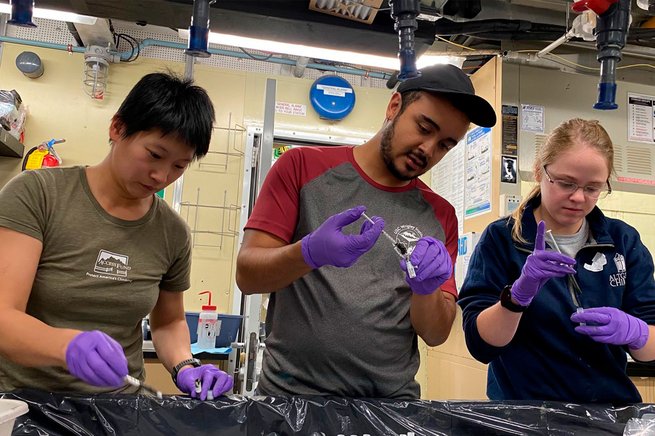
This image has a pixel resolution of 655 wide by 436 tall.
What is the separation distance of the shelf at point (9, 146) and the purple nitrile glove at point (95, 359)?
283 centimetres

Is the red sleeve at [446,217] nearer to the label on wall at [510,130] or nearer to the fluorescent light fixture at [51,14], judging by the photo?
the fluorescent light fixture at [51,14]

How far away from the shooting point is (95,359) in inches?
33.3

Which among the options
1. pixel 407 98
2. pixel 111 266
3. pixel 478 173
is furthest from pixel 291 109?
pixel 111 266

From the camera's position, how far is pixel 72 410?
0.94m

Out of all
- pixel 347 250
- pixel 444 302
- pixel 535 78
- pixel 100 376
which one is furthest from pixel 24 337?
pixel 535 78

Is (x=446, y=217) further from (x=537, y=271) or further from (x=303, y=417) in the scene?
(x=303, y=417)

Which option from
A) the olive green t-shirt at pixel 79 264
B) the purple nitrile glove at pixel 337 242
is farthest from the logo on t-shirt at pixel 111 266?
the purple nitrile glove at pixel 337 242

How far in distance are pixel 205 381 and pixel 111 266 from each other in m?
0.32

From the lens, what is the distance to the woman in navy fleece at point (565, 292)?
119cm

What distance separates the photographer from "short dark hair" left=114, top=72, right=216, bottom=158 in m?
1.12

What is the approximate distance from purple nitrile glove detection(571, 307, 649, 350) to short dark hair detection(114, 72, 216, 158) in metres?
0.94

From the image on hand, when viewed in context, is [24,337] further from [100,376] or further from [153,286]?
[153,286]

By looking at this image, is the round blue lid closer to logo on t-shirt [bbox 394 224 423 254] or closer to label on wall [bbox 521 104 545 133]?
label on wall [bbox 521 104 545 133]

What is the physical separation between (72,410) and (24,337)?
163mm
